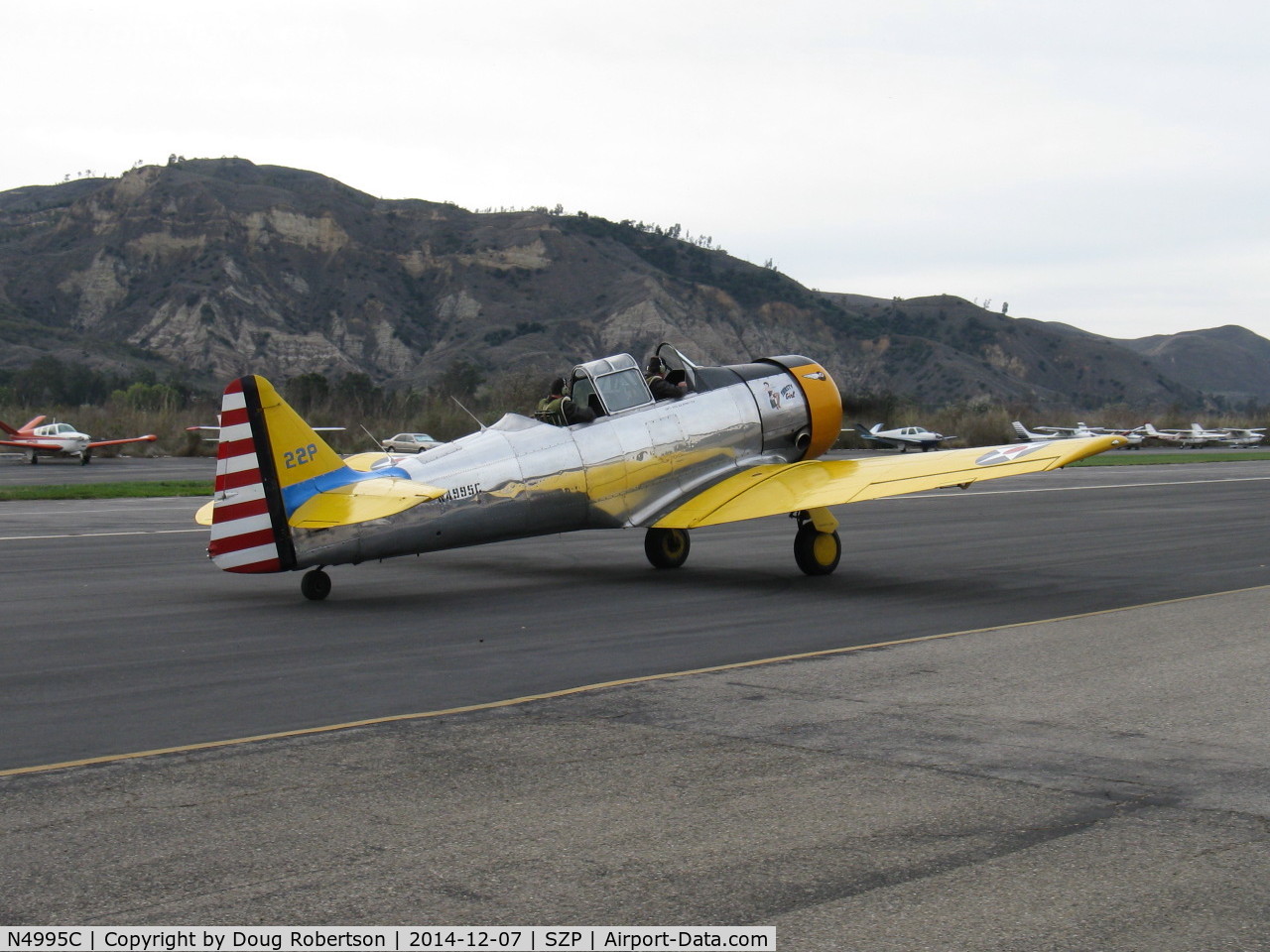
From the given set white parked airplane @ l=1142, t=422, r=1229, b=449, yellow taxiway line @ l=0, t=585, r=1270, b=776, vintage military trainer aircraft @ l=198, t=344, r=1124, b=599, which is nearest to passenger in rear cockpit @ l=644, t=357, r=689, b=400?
vintage military trainer aircraft @ l=198, t=344, r=1124, b=599

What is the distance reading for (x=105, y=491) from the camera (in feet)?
104

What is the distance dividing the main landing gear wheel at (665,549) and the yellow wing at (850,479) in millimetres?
959

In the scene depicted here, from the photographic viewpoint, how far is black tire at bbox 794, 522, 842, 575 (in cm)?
1541

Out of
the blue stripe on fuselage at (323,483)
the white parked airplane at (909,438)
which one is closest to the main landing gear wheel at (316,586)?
the blue stripe on fuselage at (323,483)

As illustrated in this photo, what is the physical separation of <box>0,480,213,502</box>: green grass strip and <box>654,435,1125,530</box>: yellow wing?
19.7 metres

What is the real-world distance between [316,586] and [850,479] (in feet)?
20.7

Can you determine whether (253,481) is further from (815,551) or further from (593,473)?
(815,551)

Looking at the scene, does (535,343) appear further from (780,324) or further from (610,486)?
(610,486)

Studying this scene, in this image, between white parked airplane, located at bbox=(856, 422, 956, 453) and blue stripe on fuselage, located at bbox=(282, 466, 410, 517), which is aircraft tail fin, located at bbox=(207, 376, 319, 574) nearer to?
blue stripe on fuselage, located at bbox=(282, 466, 410, 517)

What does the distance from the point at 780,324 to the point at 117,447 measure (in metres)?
94.1

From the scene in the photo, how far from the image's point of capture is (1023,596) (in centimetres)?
1359

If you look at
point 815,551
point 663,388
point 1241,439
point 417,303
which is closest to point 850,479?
point 815,551

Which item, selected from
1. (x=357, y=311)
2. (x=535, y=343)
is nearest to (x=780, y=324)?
(x=535, y=343)

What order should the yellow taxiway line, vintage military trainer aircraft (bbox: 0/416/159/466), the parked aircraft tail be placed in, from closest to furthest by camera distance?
the yellow taxiway line
the parked aircraft tail
vintage military trainer aircraft (bbox: 0/416/159/466)
